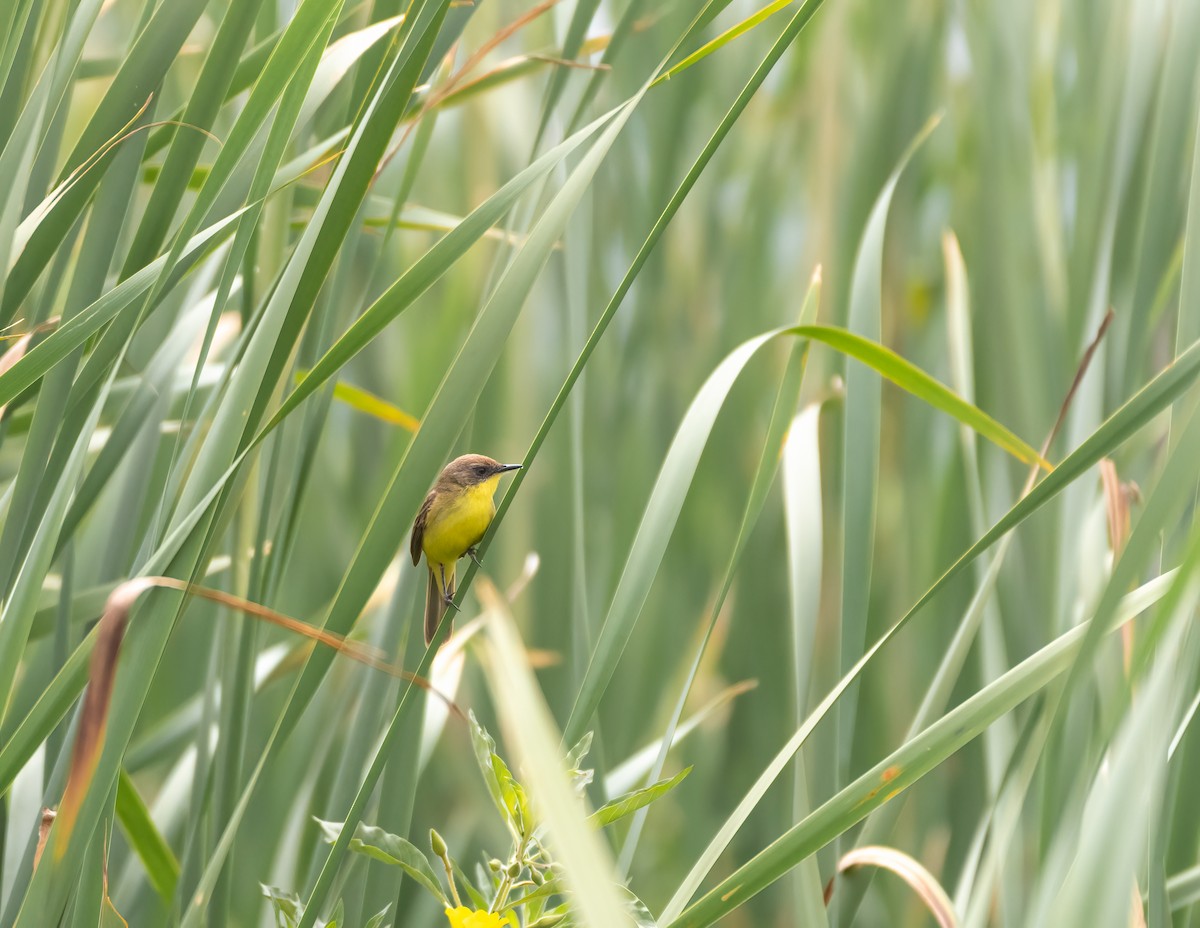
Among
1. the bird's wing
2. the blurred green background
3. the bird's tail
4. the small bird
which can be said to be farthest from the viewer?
Answer: the bird's tail

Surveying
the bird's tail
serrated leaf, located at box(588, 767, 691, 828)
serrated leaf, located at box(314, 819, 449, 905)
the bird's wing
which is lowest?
the bird's tail

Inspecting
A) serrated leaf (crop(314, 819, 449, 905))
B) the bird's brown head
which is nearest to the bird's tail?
the bird's brown head

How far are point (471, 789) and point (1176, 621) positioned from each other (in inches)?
48.2

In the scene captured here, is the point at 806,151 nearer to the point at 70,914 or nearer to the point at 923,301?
the point at 923,301

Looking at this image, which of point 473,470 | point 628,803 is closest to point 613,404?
point 473,470

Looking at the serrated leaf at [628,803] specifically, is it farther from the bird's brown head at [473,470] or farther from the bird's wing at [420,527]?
the bird's brown head at [473,470]

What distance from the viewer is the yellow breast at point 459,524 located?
133 centimetres

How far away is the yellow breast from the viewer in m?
1.33

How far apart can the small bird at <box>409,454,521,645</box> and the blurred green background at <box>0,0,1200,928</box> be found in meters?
0.09

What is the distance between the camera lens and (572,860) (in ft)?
1.27

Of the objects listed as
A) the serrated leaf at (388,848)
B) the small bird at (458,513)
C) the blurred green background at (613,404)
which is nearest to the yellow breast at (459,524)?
the small bird at (458,513)

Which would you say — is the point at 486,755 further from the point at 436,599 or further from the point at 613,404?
the point at 613,404

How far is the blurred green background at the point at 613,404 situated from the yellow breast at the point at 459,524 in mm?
106

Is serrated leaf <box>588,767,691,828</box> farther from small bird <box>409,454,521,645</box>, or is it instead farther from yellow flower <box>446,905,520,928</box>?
small bird <box>409,454,521,645</box>
